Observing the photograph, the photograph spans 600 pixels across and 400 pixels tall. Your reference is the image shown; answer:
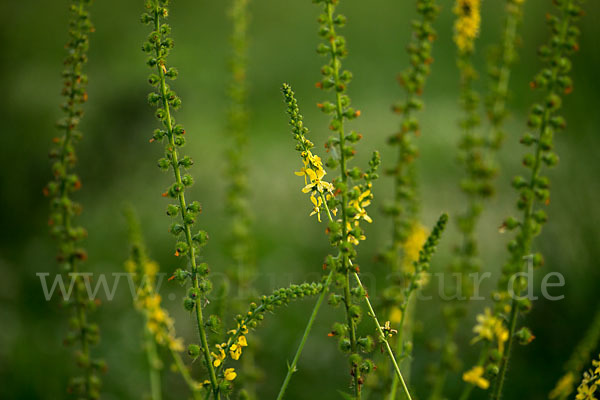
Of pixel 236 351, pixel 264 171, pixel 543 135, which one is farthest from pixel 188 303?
pixel 264 171

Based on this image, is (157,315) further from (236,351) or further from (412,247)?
(412,247)

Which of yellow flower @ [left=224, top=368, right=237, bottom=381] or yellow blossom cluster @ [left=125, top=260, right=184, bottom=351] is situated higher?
yellow blossom cluster @ [left=125, top=260, right=184, bottom=351]

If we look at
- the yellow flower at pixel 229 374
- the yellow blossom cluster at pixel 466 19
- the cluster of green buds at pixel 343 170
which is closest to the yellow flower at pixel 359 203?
the cluster of green buds at pixel 343 170

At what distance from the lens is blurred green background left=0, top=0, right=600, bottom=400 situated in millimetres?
3455

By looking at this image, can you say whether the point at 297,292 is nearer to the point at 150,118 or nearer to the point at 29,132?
the point at 150,118

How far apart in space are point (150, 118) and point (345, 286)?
12.4ft

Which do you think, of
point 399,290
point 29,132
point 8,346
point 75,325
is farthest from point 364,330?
point 29,132

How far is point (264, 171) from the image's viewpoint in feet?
15.6

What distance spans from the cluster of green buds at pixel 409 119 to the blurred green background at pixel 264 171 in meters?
0.84

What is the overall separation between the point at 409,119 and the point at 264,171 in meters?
3.04

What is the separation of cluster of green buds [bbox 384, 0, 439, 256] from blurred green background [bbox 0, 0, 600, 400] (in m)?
0.84

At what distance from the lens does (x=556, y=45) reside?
1.41 m

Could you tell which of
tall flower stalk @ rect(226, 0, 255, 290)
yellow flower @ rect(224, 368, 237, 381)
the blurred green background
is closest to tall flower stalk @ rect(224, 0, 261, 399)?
tall flower stalk @ rect(226, 0, 255, 290)

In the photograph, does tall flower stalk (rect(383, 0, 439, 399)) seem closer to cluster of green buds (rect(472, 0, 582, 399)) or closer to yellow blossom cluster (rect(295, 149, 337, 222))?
cluster of green buds (rect(472, 0, 582, 399))
